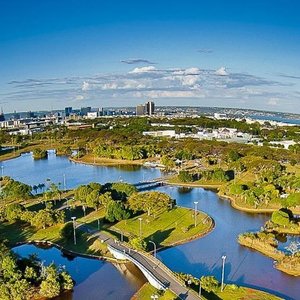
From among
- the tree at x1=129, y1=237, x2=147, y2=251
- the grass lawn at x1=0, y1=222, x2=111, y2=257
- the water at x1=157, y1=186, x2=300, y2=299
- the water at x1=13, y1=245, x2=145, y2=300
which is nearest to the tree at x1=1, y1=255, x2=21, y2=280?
the water at x1=13, y1=245, x2=145, y2=300

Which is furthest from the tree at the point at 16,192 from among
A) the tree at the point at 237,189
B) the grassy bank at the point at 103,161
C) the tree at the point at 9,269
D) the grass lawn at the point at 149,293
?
the grassy bank at the point at 103,161

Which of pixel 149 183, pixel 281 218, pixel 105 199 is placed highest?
pixel 105 199

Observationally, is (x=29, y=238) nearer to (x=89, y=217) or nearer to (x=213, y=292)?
(x=89, y=217)

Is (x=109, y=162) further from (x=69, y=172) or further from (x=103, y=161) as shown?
(x=69, y=172)

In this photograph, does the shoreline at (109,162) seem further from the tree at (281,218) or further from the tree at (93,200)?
the tree at (281,218)

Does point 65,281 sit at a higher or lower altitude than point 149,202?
lower

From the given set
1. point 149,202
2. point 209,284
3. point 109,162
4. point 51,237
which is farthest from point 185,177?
point 209,284
